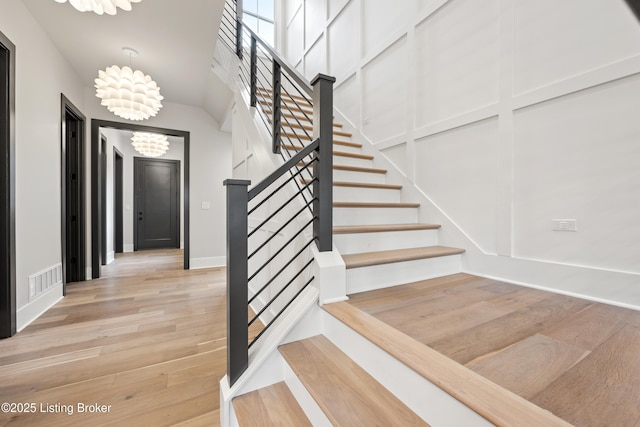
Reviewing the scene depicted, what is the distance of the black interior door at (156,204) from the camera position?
22.3 feet

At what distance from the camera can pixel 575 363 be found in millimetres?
874

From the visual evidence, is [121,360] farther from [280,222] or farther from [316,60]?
[316,60]

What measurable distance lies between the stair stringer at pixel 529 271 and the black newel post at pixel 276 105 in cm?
126

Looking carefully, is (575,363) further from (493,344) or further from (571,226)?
(571,226)

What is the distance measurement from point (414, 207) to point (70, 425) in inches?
102

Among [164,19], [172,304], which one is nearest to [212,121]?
[164,19]

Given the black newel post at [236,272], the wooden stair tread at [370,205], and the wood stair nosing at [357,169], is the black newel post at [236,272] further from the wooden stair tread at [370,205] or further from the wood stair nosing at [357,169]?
the wood stair nosing at [357,169]

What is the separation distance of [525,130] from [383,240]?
45.4 inches

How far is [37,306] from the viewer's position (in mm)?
2514

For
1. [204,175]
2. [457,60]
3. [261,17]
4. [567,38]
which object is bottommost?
[204,175]

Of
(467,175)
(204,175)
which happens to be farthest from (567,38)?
(204,175)

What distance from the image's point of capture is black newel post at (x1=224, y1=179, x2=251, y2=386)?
1.14 metres

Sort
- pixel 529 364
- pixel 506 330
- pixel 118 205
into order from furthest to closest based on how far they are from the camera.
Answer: pixel 118 205 → pixel 506 330 → pixel 529 364

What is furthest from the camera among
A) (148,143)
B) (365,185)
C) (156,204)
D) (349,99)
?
(156,204)
